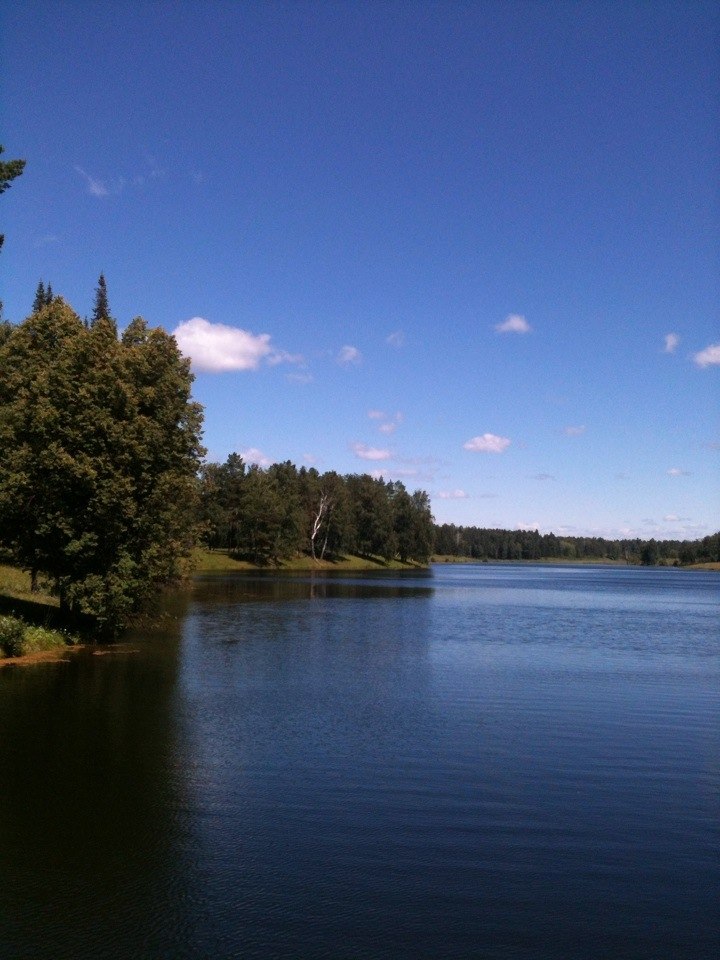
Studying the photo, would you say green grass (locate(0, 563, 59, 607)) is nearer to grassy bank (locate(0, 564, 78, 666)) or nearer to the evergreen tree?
grassy bank (locate(0, 564, 78, 666))

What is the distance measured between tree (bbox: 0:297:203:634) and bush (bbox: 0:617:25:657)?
137 inches

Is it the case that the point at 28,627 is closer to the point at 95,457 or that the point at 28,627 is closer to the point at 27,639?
the point at 27,639

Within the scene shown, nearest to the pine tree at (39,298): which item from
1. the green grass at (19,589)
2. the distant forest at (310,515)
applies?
the distant forest at (310,515)

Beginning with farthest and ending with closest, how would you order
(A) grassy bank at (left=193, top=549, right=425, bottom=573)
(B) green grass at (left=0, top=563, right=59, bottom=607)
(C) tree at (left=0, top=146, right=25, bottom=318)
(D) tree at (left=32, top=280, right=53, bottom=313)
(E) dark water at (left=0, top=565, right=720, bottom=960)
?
(A) grassy bank at (left=193, top=549, right=425, bottom=573)
(D) tree at (left=32, top=280, right=53, bottom=313)
(B) green grass at (left=0, top=563, right=59, bottom=607)
(C) tree at (left=0, top=146, right=25, bottom=318)
(E) dark water at (left=0, top=565, right=720, bottom=960)

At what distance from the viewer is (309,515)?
16262cm

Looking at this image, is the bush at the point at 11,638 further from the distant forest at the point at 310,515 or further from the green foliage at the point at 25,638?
the distant forest at the point at 310,515

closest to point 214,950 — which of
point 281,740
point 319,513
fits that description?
point 281,740

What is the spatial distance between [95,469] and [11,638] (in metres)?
8.12

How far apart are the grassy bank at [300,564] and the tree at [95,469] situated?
68.7m

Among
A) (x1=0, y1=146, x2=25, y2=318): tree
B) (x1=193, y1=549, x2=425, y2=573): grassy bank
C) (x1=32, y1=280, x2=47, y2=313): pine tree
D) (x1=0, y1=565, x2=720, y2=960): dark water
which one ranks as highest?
(x1=32, y1=280, x2=47, y2=313): pine tree

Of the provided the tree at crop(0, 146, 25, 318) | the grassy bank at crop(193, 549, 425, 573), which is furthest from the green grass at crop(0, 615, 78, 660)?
the grassy bank at crop(193, 549, 425, 573)

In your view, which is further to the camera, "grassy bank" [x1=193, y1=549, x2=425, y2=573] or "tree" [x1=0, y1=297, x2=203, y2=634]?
"grassy bank" [x1=193, y1=549, x2=425, y2=573]

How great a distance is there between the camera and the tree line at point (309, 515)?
137 metres

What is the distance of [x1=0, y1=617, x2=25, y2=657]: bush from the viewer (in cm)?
3284
